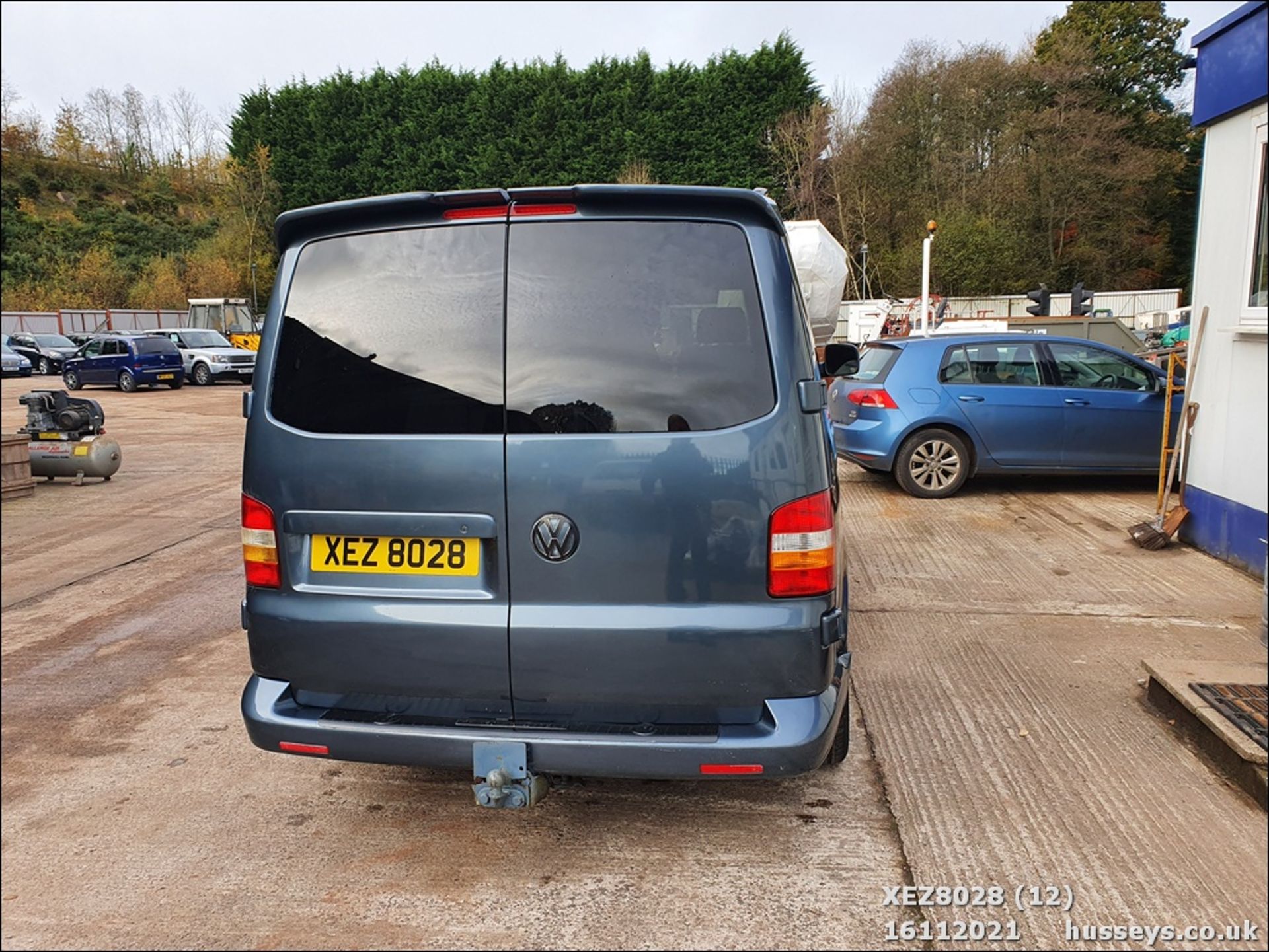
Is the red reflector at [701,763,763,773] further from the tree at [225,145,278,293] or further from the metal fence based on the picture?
the tree at [225,145,278,293]

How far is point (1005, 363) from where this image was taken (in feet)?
28.0

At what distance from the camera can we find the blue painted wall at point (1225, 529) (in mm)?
5569

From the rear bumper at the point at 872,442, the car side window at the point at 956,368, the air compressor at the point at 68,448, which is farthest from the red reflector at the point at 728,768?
the air compressor at the point at 68,448

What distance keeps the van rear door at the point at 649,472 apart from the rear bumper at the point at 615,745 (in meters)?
0.06

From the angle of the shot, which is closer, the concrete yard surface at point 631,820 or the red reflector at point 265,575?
the concrete yard surface at point 631,820

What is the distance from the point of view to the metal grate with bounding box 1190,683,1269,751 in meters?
3.29

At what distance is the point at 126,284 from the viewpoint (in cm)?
2089

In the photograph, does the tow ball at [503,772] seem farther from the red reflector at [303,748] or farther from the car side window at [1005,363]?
the car side window at [1005,363]

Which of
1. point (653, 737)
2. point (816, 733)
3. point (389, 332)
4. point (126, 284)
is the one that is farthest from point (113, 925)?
point (126, 284)

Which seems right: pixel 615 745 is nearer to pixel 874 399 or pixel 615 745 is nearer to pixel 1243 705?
pixel 1243 705

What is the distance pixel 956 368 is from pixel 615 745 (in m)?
7.09

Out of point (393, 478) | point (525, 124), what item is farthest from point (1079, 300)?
point (525, 124)

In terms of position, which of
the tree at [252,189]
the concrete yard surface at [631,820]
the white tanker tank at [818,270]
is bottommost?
the concrete yard surface at [631,820]

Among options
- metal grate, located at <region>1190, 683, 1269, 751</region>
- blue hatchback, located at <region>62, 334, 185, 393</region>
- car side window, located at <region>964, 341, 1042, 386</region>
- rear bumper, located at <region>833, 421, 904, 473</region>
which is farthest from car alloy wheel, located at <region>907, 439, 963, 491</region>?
blue hatchback, located at <region>62, 334, 185, 393</region>
